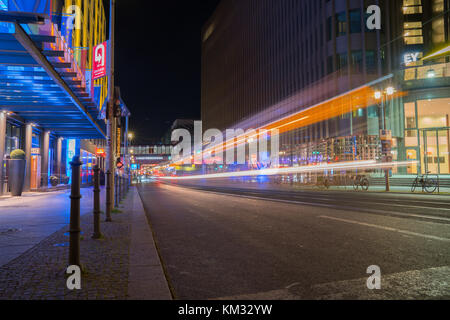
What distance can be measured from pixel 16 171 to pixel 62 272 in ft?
51.4

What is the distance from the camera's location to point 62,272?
13.3 feet

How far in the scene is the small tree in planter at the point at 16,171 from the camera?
16766 millimetres

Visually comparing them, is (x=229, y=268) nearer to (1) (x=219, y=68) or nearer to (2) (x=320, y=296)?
(2) (x=320, y=296)

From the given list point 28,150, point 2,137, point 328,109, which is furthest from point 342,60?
point 2,137

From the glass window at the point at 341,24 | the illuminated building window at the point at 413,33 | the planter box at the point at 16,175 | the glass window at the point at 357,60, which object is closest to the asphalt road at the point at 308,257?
the planter box at the point at 16,175

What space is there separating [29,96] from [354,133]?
34.2 meters

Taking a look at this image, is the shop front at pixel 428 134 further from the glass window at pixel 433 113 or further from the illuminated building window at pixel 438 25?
the illuminated building window at pixel 438 25

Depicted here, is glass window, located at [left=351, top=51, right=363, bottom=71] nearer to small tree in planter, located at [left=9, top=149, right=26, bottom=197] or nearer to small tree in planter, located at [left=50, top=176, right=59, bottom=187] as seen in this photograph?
small tree in planter, located at [left=50, top=176, right=59, bottom=187]

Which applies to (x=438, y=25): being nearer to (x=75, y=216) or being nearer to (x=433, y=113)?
(x=433, y=113)

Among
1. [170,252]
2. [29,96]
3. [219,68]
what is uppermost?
[219,68]

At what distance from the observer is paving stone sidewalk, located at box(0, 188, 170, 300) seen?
3305 mm

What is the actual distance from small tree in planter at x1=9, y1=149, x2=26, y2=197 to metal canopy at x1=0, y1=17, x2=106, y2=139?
2.61m
